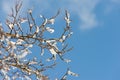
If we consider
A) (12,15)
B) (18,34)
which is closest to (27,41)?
(18,34)

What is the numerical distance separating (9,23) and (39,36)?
87 centimetres

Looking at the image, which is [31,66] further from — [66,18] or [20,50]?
[66,18]

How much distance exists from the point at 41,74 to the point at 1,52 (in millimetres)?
1271

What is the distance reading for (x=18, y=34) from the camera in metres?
8.27

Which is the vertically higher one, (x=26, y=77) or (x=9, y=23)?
(x=9, y=23)

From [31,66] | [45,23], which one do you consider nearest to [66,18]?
[45,23]

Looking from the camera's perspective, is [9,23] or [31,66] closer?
[9,23]

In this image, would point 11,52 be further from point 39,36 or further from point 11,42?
point 39,36

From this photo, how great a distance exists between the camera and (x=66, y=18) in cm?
794

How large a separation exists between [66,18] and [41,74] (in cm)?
182

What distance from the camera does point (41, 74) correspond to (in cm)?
866

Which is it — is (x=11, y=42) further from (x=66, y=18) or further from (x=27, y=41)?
(x=66, y=18)

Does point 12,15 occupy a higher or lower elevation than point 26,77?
higher

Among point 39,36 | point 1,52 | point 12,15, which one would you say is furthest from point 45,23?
point 1,52
